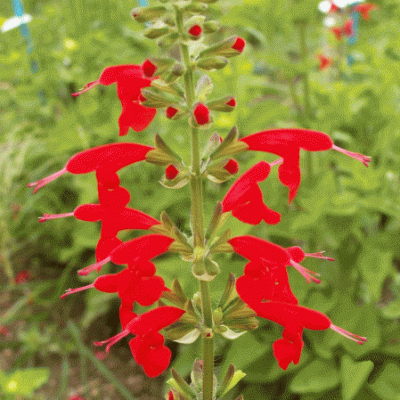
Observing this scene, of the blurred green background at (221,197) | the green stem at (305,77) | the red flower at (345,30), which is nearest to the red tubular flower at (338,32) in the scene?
the red flower at (345,30)

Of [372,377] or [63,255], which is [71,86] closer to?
[63,255]

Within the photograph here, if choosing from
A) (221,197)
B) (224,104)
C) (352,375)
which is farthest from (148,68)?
(352,375)

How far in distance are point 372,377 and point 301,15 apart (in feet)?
4.83

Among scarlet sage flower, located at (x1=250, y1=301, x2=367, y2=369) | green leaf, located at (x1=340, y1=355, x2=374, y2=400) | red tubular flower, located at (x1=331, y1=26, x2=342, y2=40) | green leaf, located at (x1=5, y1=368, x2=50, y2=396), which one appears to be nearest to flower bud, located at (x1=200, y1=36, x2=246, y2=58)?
scarlet sage flower, located at (x1=250, y1=301, x2=367, y2=369)

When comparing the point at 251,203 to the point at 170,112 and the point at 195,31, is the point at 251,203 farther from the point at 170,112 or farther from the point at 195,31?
the point at 195,31

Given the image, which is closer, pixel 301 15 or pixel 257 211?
pixel 257 211

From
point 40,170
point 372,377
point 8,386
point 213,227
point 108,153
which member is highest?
point 108,153

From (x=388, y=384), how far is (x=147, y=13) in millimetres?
1351

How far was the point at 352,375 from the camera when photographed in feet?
4.88

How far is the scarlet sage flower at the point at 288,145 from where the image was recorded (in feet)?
3.20

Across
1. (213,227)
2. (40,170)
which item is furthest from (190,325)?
(40,170)

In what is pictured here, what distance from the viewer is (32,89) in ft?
9.07

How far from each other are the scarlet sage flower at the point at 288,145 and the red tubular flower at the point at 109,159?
0.73ft

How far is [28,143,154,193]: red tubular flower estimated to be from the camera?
3.13 ft
